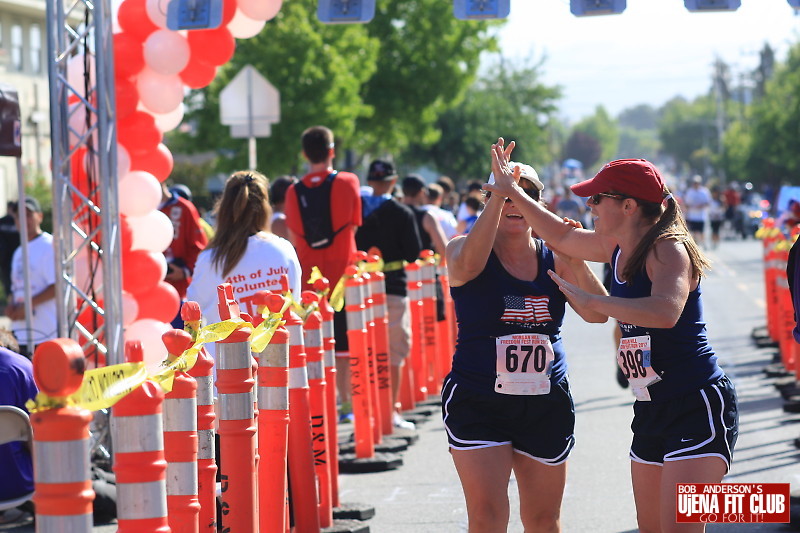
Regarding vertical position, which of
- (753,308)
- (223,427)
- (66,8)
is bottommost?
(753,308)

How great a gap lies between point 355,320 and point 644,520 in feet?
15.3

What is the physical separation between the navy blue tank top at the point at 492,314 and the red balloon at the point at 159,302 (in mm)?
4938

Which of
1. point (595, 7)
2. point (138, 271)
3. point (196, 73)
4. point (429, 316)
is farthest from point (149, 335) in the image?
point (595, 7)

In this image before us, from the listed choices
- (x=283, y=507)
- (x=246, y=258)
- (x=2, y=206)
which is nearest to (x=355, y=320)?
(x=246, y=258)

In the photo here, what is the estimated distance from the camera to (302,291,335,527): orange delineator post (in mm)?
7340

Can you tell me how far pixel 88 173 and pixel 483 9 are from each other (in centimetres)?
338

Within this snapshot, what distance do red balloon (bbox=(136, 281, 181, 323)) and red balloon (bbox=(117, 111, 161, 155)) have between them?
1054 mm

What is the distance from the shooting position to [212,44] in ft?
35.9

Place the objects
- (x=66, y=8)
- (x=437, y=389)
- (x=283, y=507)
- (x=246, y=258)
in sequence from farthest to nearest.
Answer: (x=437, y=389)
(x=66, y=8)
(x=246, y=258)
(x=283, y=507)

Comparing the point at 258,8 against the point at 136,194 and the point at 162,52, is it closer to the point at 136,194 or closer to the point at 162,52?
the point at 162,52

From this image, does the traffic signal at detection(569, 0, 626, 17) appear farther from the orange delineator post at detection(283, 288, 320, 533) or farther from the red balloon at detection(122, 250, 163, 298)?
the orange delineator post at detection(283, 288, 320, 533)

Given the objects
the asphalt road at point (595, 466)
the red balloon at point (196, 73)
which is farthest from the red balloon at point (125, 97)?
the asphalt road at point (595, 466)

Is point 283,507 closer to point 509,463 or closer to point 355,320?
point 509,463

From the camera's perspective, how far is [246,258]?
22.8 feet
